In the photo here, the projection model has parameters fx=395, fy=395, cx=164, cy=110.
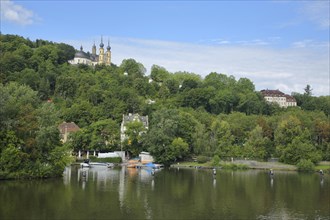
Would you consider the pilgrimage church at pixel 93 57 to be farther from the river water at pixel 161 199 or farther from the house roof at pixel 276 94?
the river water at pixel 161 199

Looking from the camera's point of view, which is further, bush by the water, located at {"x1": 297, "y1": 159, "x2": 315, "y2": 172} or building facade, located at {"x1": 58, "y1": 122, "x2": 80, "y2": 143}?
building facade, located at {"x1": 58, "y1": 122, "x2": 80, "y2": 143}

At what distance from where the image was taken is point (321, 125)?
273 feet

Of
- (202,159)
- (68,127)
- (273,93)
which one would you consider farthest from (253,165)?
(273,93)

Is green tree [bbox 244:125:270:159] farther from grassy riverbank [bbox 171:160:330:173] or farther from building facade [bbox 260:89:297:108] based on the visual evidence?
building facade [bbox 260:89:297:108]

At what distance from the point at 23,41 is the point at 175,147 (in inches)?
3820

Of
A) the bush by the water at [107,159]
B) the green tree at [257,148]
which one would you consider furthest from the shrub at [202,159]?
the bush by the water at [107,159]

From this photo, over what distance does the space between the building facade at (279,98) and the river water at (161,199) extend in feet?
353

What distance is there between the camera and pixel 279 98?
164375mm

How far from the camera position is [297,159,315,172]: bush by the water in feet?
237

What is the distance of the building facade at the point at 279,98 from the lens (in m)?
157

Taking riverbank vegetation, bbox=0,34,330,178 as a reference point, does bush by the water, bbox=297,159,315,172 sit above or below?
below

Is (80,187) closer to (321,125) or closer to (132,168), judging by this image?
(132,168)

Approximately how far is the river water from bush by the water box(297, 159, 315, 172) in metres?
18.7

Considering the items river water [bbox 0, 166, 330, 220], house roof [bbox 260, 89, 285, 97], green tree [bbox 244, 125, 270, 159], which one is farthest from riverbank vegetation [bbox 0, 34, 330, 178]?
house roof [bbox 260, 89, 285, 97]
